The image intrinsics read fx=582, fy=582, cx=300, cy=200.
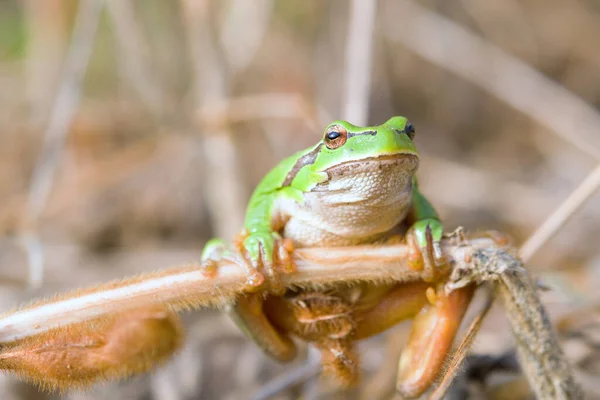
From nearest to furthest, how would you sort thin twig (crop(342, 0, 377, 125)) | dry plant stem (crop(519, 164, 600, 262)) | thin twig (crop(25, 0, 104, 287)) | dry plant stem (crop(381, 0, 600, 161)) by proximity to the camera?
1. dry plant stem (crop(519, 164, 600, 262))
2. thin twig (crop(342, 0, 377, 125))
3. thin twig (crop(25, 0, 104, 287))
4. dry plant stem (crop(381, 0, 600, 161))

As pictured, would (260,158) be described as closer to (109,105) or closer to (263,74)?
(263,74)

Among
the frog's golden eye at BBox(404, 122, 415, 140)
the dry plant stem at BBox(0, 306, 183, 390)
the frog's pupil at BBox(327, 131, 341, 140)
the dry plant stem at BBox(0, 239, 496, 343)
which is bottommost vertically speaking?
the dry plant stem at BBox(0, 306, 183, 390)

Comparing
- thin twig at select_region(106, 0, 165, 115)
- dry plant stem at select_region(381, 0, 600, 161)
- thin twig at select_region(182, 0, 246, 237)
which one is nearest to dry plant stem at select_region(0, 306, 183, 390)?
thin twig at select_region(182, 0, 246, 237)

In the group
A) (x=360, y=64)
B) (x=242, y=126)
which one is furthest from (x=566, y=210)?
(x=242, y=126)

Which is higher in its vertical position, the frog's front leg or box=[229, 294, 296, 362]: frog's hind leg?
the frog's front leg

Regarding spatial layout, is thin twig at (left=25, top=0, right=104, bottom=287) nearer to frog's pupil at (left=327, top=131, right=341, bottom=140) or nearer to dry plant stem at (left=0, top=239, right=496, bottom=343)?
dry plant stem at (left=0, top=239, right=496, bottom=343)

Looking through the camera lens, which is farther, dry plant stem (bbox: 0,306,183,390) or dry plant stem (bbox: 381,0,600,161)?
dry plant stem (bbox: 381,0,600,161)

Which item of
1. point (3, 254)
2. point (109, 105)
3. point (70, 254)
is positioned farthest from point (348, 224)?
point (109, 105)
